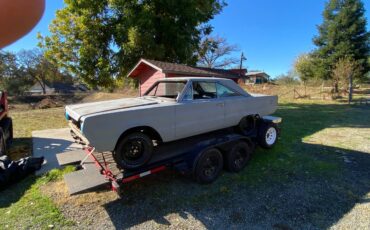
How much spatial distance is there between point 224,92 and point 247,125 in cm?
114

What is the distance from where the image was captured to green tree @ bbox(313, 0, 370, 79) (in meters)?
24.4

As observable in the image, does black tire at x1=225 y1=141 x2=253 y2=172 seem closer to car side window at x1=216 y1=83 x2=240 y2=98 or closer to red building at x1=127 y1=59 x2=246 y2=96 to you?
car side window at x1=216 y1=83 x2=240 y2=98

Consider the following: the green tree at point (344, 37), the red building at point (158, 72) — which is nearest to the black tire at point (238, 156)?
the red building at point (158, 72)

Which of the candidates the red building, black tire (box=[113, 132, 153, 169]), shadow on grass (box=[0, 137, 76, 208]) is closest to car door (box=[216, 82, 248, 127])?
black tire (box=[113, 132, 153, 169])

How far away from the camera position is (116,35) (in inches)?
549

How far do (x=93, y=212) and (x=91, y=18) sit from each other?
1314 cm

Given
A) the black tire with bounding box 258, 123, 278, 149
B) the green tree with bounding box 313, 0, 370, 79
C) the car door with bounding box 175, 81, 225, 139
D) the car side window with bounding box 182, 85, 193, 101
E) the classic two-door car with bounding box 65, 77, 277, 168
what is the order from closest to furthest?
the classic two-door car with bounding box 65, 77, 277, 168, the car door with bounding box 175, 81, 225, 139, the car side window with bounding box 182, 85, 193, 101, the black tire with bounding box 258, 123, 278, 149, the green tree with bounding box 313, 0, 370, 79

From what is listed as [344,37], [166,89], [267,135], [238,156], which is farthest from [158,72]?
[344,37]

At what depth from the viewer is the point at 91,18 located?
1394cm

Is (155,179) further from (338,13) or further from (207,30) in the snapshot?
(338,13)

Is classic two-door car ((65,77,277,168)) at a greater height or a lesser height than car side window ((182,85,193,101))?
lesser

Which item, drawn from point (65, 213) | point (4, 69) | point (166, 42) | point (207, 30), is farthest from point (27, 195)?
point (4, 69)

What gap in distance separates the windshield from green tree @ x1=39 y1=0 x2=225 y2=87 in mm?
7969

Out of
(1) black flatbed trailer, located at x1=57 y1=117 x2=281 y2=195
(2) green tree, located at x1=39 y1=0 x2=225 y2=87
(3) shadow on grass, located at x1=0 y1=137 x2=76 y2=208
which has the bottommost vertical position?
(3) shadow on grass, located at x1=0 y1=137 x2=76 y2=208
